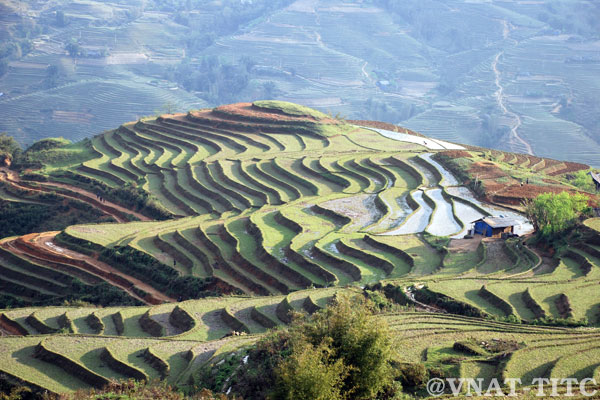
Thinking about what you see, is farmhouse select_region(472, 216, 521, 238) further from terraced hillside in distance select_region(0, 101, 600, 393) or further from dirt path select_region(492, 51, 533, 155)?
dirt path select_region(492, 51, 533, 155)

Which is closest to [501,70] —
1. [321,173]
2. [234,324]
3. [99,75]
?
[99,75]

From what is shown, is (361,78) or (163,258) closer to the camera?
(163,258)

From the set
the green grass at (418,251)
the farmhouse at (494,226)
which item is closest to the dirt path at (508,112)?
the farmhouse at (494,226)

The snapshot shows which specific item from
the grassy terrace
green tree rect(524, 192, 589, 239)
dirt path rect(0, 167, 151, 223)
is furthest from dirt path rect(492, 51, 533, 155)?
the grassy terrace

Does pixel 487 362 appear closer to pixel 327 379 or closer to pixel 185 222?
A: pixel 327 379

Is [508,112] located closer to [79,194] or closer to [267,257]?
[79,194]
